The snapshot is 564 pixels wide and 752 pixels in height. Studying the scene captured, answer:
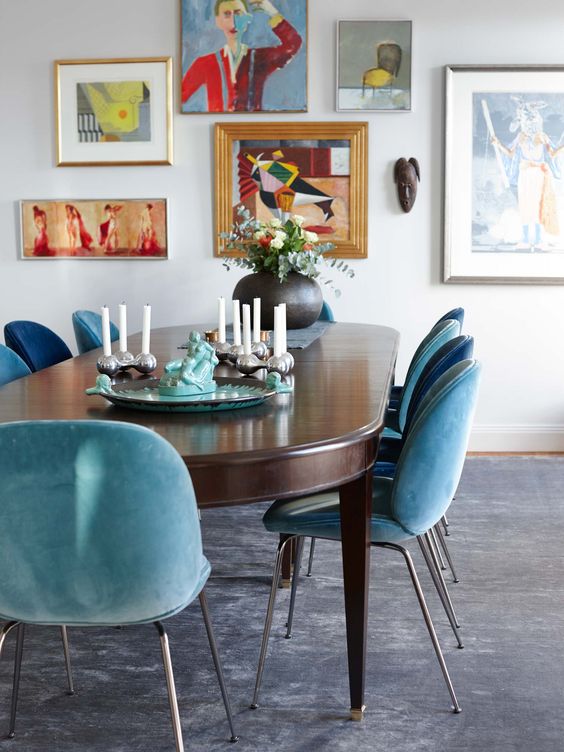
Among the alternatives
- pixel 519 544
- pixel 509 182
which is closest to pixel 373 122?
pixel 509 182

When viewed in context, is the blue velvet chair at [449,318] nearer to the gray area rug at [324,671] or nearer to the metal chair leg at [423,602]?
the gray area rug at [324,671]

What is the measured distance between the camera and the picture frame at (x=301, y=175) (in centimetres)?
543

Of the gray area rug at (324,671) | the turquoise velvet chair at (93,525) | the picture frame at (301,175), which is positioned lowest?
the gray area rug at (324,671)

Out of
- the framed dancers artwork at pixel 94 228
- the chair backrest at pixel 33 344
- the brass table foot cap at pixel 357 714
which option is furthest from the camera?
the framed dancers artwork at pixel 94 228

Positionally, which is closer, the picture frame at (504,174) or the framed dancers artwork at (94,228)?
the picture frame at (504,174)

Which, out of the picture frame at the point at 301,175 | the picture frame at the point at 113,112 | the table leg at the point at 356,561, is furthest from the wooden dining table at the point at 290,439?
A: the picture frame at the point at 113,112

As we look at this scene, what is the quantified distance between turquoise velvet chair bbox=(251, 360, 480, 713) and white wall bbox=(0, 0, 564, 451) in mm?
3172

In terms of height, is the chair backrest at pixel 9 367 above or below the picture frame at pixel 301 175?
below

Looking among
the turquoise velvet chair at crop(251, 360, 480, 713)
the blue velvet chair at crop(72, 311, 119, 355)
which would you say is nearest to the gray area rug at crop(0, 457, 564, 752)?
the turquoise velvet chair at crop(251, 360, 480, 713)

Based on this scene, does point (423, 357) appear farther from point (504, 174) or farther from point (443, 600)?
point (504, 174)

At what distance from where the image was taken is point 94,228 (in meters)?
5.60

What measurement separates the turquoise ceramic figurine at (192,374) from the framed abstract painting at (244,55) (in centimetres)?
330

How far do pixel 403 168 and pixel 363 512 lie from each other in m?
3.52

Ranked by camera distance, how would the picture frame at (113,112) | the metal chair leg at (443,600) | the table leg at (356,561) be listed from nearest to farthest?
the table leg at (356,561)
the metal chair leg at (443,600)
the picture frame at (113,112)
